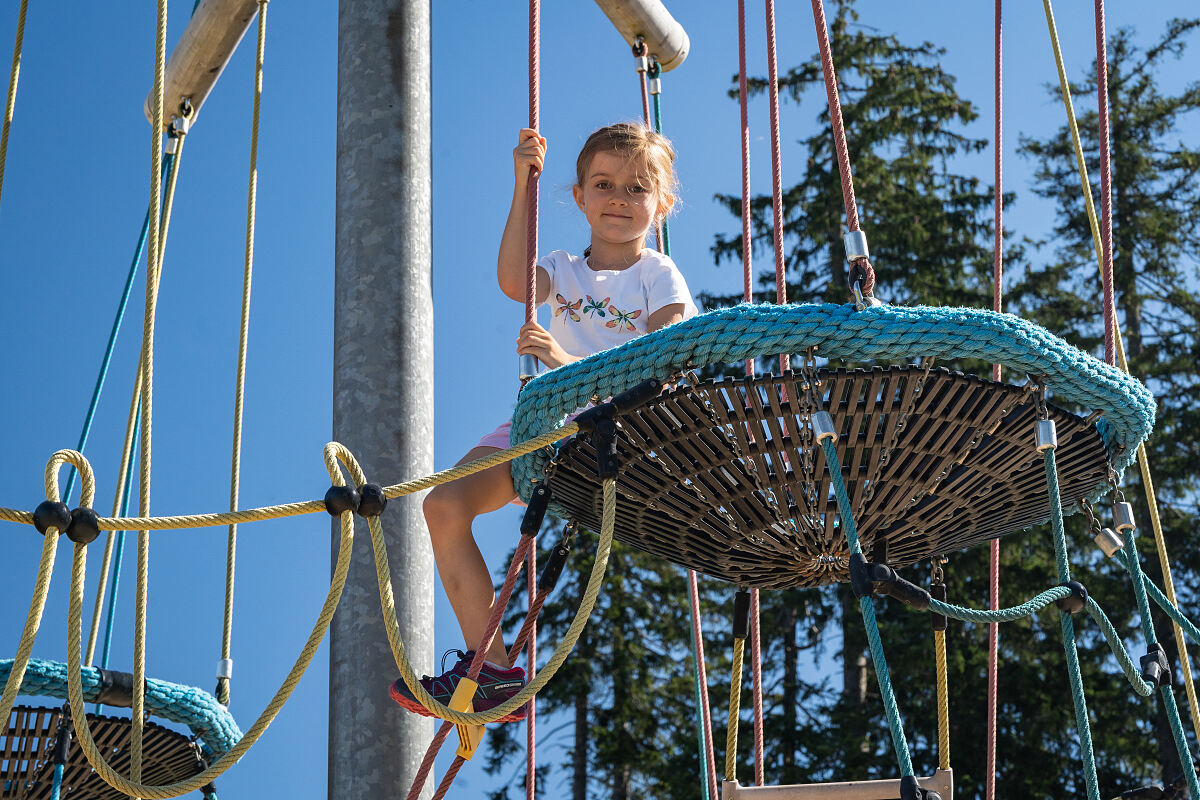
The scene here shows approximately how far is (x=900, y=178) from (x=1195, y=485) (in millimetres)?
4779

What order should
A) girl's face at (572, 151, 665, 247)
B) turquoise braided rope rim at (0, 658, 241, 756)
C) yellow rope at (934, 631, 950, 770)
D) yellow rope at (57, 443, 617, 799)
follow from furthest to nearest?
girl's face at (572, 151, 665, 247) < turquoise braided rope rim at (0, 658, 241, 756) < yellow rope at (934, 631, 950, 770) < yellow rope at (57, 443, 617, 799)

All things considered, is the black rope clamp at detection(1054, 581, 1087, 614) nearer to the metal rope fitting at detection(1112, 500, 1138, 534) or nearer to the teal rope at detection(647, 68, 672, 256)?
the metal rope fitting at detection(1112, 500, 1138, 534)

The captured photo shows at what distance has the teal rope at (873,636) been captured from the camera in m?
1.76

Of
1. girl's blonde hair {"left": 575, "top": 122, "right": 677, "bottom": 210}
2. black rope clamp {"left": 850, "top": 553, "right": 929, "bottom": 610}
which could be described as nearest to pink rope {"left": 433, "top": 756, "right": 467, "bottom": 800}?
black rope clamp {"left": 850, "top": 553, "right": 929, "bottom": 610}

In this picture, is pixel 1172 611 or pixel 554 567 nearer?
pixel 554 567

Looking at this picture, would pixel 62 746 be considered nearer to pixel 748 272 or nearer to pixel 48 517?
pixel 48 517

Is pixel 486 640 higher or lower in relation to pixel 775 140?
lower

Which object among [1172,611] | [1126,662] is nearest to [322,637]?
[1126,662]

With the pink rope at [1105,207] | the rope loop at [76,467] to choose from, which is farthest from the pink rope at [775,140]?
the rope loop at [76,467]

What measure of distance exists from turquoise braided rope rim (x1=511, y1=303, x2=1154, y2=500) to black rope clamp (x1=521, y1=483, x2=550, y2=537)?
196 mm

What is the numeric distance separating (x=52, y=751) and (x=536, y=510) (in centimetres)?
149

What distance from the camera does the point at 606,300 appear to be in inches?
115

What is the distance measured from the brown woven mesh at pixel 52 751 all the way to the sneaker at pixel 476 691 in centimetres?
88

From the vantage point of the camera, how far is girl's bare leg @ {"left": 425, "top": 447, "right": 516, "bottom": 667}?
255 cm
